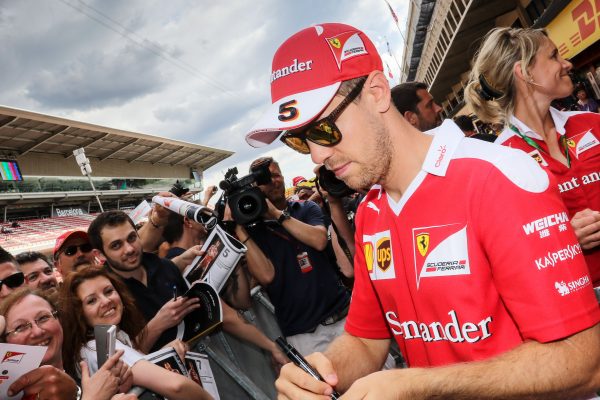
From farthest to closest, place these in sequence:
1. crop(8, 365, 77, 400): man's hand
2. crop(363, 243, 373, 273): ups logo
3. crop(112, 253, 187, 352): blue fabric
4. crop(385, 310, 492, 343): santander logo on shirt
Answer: crop(112, 253, 187, 352): blue fabric < crop(8, 365, 77, 400): man's hand < crop(363, 243, 373, 273): ups logo < crop(385, 310, 492, 343): santander logo on shirt

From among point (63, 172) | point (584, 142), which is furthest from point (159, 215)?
point (63, 172)

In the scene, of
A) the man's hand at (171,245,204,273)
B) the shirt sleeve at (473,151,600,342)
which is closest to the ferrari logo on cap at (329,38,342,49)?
the shirt sleeve at (473,151,600,342)

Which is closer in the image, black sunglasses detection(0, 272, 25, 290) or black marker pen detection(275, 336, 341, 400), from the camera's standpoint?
black marker pen detection(275, 336, 341, 400)

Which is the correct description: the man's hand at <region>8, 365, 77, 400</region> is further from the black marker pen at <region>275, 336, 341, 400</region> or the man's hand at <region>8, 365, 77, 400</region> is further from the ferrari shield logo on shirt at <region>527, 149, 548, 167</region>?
the ferrari shield logo on shirt at <region>527, 149, 548, 167</region>

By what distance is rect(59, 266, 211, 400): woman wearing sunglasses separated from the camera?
2180 mm

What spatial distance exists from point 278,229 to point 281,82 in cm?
212

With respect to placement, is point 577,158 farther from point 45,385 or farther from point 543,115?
point 45,385

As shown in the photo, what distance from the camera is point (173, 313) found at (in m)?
2.71

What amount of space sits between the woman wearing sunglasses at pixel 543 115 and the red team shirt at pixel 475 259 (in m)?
0.98

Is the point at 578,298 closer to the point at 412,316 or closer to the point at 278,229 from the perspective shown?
the point at 412,316

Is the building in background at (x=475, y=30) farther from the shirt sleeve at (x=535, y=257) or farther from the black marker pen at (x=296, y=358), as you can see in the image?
the black marker pen at (x=296, y=358)

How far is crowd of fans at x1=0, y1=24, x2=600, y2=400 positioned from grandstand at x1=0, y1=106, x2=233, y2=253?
65.3 feet

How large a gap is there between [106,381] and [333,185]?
1784mm

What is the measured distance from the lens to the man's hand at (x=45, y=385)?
1732 mm
